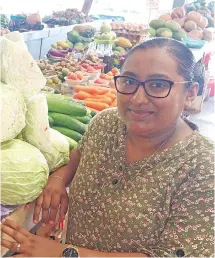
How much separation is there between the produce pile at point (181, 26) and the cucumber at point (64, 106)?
3086 mm

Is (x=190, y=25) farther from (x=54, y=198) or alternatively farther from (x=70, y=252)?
(x=70, y=252)

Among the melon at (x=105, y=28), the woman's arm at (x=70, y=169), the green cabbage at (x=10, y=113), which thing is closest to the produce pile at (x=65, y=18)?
the melon at (x=105, y=28)

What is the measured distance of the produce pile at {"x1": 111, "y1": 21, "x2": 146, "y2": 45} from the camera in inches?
222

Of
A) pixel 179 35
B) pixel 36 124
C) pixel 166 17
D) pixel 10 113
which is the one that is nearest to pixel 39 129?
pixel 36 124

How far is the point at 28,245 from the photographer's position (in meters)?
1.23

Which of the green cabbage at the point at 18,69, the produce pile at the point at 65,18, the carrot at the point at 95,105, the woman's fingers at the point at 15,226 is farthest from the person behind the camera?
the produce pile at the point at 65,18

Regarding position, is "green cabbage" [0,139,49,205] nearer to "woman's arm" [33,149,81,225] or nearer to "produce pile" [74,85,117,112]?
"woman's arm" [33,149,81,225]

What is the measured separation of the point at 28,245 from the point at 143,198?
44 centimetres

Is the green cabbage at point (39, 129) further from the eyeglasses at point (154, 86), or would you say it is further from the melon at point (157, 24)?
the melon at point (157, 24)

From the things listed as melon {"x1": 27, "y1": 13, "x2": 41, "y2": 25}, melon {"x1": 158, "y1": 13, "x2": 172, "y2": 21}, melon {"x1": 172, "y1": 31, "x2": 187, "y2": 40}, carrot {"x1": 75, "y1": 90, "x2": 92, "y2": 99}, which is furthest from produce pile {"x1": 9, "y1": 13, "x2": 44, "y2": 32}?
carrot {"x1": 75, "y1": 90, "x2": 92, "y2": 99}

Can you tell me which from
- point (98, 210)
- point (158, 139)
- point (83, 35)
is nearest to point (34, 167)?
point (98, 210)

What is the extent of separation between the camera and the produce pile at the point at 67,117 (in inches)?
80.0

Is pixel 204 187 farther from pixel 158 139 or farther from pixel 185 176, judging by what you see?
pixel 158 139

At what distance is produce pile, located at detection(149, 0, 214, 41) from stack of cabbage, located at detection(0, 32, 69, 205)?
380 centimetres
